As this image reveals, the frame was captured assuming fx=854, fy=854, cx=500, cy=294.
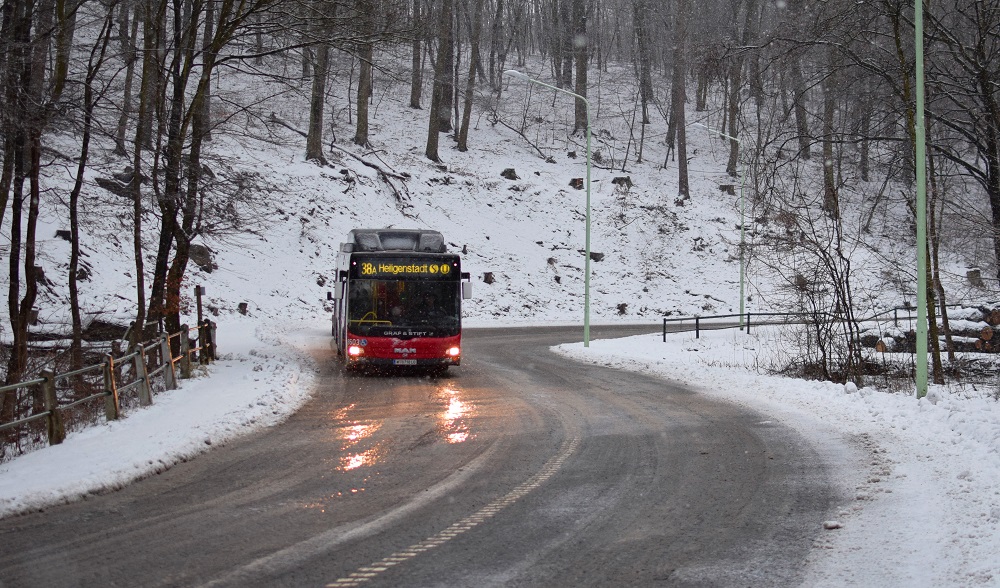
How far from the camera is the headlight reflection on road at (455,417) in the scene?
1114cm

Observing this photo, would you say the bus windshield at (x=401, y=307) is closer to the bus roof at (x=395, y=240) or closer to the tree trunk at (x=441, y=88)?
the bus roof at (x=395, y=240)

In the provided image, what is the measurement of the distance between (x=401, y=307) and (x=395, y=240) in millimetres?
2816

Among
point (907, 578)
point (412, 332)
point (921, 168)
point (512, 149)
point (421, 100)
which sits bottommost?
point (907, 578)

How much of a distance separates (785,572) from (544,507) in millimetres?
2249

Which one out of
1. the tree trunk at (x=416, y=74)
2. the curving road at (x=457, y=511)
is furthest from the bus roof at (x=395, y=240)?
the tree trunk at (x=416, y=74)

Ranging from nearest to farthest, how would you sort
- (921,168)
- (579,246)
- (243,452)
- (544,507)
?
1. (544,507)
2. (243,452)
3. (921,168)
4. (579,246)

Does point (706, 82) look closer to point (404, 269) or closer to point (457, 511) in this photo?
point (404, 269)

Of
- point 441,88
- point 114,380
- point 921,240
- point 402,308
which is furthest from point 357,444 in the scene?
point 441,88

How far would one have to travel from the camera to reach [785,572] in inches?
223

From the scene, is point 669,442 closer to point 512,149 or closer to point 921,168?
point 921,168

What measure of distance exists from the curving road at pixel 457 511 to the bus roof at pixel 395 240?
8.60 meters

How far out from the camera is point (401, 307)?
1886 centimetres

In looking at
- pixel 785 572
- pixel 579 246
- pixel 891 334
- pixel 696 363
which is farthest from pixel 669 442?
pixel 579 246

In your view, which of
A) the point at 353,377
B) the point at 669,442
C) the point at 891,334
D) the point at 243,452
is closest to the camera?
the point at 243,452
